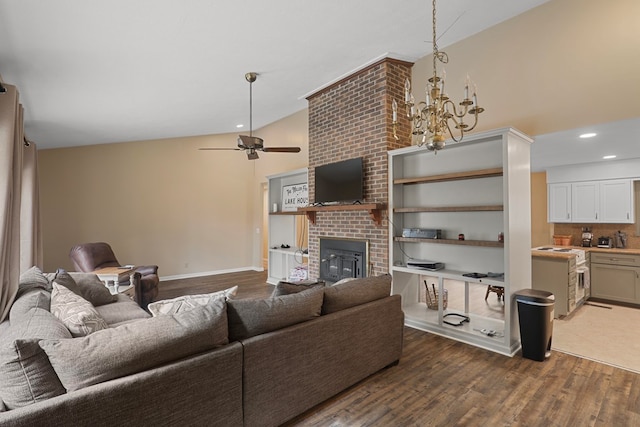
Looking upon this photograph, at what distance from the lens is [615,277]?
494 cm

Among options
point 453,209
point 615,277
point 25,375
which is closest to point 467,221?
point 453,209

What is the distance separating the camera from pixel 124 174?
6.53 m

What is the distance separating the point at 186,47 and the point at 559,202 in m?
6.46

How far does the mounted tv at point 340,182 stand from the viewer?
4.63 m

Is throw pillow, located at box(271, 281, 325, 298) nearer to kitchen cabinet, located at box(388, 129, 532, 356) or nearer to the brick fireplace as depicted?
kitchen cabinet, located at box(388, 129, 532, 356)

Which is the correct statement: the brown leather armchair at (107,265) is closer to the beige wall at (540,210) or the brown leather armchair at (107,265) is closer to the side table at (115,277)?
the side table at (115,277)

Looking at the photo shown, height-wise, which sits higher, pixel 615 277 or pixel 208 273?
pixel 615 277

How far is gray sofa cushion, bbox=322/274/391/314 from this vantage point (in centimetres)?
244

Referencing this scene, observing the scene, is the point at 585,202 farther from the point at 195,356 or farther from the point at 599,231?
the point at 195,356

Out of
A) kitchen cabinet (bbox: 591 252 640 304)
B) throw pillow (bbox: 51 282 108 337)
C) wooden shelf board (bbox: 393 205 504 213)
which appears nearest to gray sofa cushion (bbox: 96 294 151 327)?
throw pillow (bbox: 51 282 108 337)

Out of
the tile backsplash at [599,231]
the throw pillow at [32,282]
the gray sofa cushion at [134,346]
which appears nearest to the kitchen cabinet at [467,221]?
the gray sofa cushion at [134,346]

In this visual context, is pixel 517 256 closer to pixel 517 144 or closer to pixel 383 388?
pixel 517 144

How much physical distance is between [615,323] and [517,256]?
6.65ft

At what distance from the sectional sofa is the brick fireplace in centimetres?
183
